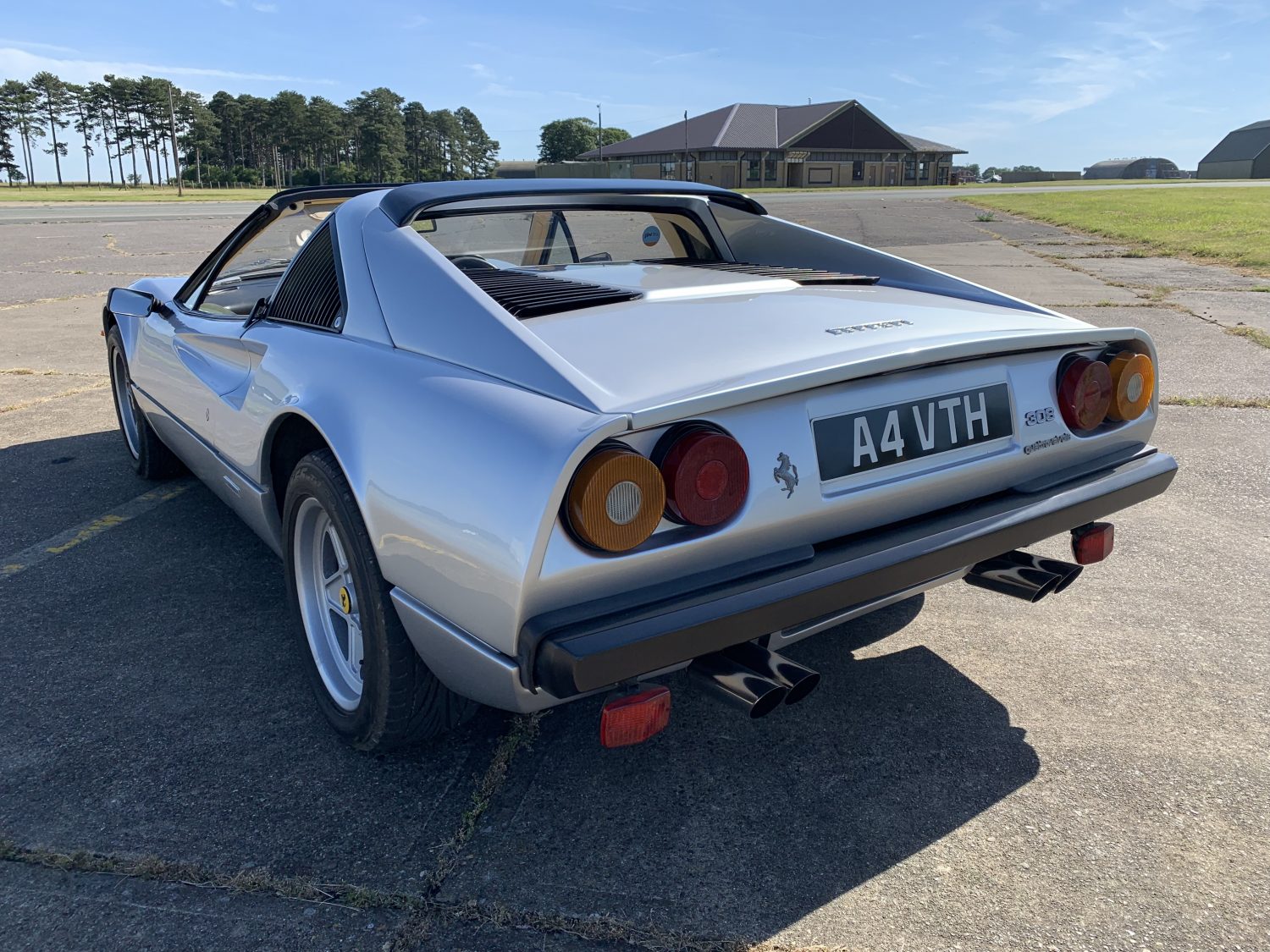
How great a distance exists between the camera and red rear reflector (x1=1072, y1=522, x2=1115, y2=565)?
2514 millimetres

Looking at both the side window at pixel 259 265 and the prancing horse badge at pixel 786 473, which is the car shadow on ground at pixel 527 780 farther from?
the side window at pixel 259 265

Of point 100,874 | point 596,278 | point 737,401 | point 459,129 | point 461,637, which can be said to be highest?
point 459,129

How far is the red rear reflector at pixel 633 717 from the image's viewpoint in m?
1.74

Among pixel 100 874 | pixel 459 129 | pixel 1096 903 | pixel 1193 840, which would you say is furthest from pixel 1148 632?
pixel 459 129

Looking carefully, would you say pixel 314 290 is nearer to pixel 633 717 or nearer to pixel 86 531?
pixel 633 717

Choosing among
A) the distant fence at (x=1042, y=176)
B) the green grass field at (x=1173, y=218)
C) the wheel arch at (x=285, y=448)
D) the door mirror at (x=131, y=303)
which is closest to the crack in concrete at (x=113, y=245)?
the door mirror at (x=131, y=303)

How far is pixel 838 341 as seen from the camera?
2.06m

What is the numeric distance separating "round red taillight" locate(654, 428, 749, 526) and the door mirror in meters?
3.14

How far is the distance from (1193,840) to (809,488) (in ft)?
3.62

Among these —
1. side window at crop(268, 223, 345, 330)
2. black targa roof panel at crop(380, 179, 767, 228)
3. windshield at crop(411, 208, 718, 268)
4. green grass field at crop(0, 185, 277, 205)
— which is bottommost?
side window at crop(268, 223, 345, 330)

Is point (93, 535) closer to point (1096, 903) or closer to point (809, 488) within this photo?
point (809, 488)

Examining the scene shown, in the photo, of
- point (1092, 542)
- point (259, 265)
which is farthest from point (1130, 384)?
point (259, 265)

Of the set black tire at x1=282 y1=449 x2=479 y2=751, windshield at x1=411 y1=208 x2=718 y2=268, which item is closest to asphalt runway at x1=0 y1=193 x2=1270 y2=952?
black tire at x1=282 y1=449 x2=479 y2=751

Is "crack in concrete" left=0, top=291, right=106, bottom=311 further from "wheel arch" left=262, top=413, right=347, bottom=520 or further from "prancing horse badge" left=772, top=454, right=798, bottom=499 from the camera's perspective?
"prancing horse badge" left=772, top=454, right=798, bottom=499
